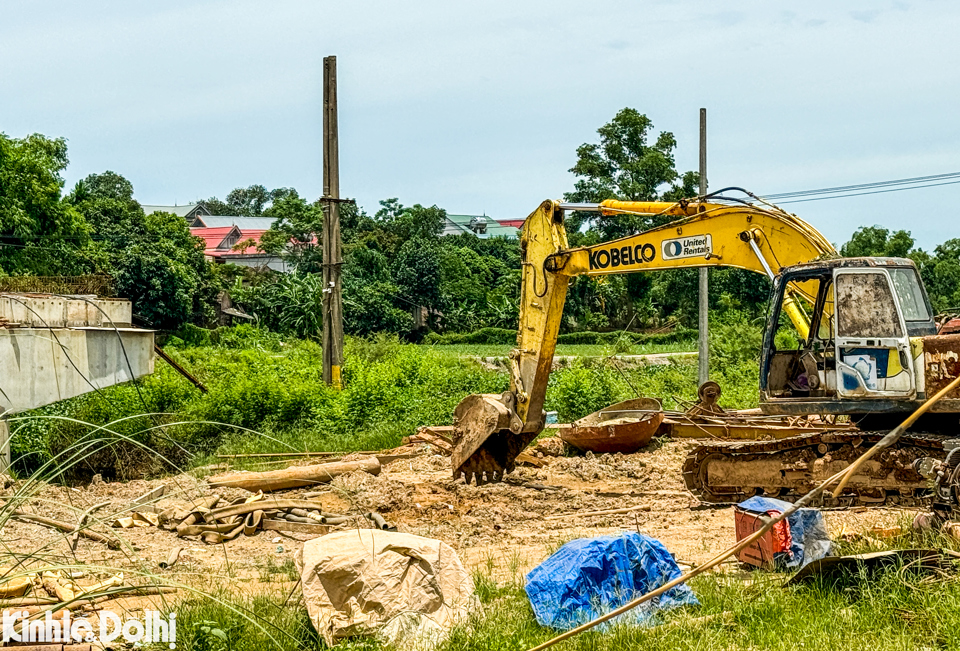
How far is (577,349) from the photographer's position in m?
43.9

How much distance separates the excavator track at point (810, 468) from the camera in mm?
10266

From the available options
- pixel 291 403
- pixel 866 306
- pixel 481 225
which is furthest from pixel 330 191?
pixel 481 225

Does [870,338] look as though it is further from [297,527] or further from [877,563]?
[297,527]

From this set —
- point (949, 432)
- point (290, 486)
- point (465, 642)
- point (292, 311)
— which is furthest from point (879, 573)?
point (292, 311)

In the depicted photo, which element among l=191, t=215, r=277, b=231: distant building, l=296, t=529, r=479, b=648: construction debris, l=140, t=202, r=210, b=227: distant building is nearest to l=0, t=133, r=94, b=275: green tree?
l=296, t=529, r=479, b=648: construction debris

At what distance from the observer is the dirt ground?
8742 mm

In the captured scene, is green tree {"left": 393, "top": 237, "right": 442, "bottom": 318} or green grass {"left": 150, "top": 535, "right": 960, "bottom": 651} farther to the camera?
green tree {"left": 393, "top": 237, "right": 442, "bottom": 318}

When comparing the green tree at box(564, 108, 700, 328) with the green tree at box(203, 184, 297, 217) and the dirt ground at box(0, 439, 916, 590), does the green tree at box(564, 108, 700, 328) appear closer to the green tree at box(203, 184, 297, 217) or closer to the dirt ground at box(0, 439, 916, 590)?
the dirt ground at box(0, 439, 916, 590)

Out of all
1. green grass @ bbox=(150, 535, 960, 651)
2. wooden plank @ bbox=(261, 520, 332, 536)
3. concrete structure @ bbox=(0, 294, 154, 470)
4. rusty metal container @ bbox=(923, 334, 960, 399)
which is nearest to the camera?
green grass @ bbox=(150, 535, 960, 651)

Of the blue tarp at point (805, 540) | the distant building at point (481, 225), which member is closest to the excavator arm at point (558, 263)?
the blue tarp at point (805, 540)

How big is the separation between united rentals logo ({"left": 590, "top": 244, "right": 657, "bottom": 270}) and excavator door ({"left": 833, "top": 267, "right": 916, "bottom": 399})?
298 centimetres

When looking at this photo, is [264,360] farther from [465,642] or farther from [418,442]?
[465,642]

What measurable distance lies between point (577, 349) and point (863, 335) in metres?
34.1

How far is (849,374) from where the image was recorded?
988 cm
